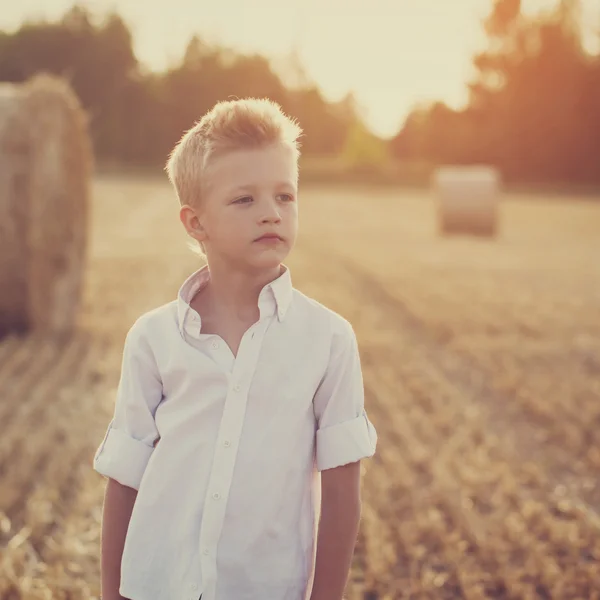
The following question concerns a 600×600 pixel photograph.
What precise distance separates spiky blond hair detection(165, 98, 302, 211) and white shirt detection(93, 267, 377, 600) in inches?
9.9

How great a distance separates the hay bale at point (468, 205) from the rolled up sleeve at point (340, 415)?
14.2 metres

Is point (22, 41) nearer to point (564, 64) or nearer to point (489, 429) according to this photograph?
point (564, 64)

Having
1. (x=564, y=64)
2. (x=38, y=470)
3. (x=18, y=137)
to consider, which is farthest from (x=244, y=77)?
(x=38, y=470)

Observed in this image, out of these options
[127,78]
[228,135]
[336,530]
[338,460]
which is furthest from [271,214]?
[127,78]

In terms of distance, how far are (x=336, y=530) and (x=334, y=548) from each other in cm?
3

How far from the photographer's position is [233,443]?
1656 mm

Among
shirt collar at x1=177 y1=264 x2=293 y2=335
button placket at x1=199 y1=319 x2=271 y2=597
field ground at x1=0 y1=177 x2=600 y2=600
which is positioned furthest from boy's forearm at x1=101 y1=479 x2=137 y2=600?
field ground at x1=0 y1=177 x2=600 y2=600

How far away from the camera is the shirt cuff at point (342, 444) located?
1.70 meters

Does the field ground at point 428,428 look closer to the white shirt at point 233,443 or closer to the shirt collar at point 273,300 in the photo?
the white shirt at point 233,443

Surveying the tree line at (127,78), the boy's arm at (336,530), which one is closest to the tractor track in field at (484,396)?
the boy's arm at (336,530)

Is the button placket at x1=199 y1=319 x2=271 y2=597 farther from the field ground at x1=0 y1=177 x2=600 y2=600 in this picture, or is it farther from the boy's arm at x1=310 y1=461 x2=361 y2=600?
the field ground at x1=0 y1=177 x2=600 y2=600

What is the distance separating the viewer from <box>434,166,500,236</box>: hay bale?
614 inches

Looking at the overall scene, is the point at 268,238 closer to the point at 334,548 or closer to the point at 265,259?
the point at 265,259

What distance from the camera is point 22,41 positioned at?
3822 cm
